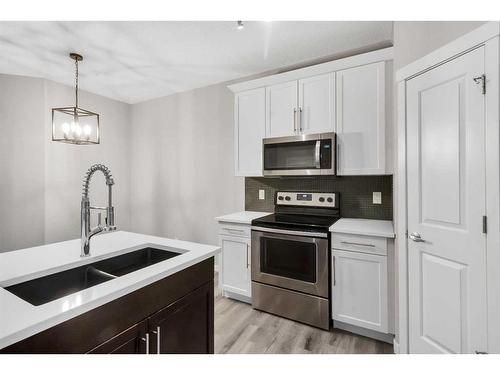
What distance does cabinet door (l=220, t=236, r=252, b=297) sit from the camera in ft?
8.41

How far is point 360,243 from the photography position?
6.58 ft

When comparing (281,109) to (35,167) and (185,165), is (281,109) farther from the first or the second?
(35,167)

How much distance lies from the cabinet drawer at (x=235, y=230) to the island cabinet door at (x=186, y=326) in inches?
44.2

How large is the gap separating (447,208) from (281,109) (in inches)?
65.7

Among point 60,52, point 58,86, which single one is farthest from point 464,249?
point 58,86

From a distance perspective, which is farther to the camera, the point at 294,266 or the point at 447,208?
the point at 294,266

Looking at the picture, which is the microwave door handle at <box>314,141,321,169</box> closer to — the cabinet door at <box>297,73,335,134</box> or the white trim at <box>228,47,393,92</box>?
the cabinet door at <box>297,73,335,134</box>

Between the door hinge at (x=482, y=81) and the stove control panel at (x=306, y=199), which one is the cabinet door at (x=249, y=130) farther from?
the door hinge at (x=482, y=81)

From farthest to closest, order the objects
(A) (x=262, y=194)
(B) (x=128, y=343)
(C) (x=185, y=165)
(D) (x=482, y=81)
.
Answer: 1. (C) (x=185, y=165)
2. (A) (x=262, y=194)
3. (D) (x=482, y=81)
4. (B) (x=128, y=343)

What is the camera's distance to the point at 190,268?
4.26 feet

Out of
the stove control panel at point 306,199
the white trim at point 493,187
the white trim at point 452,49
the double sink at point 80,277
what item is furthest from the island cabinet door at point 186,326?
the white trim at point 452,49

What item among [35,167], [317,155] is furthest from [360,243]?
[35,167]

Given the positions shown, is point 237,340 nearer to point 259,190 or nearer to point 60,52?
point 259,190

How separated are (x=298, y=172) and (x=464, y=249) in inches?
53.7
